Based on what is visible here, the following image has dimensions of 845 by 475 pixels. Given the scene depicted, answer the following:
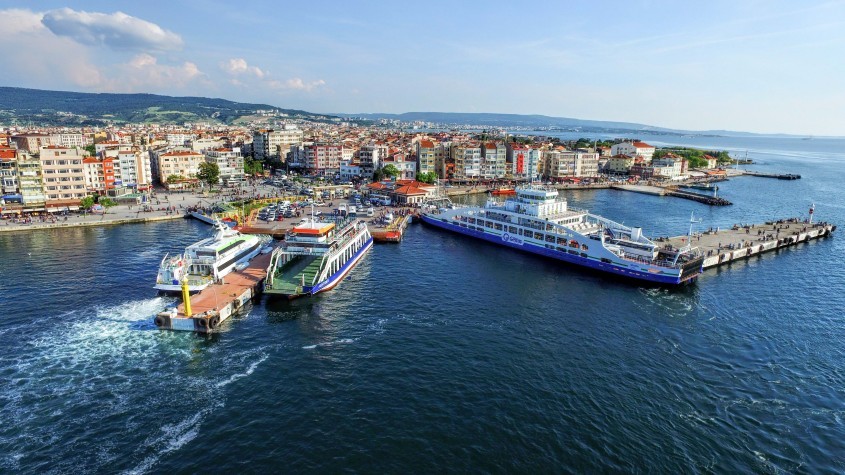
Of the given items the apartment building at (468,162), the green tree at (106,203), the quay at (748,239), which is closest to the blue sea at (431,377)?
the quay at (748,239)

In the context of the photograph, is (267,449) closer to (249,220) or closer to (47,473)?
(47,473)

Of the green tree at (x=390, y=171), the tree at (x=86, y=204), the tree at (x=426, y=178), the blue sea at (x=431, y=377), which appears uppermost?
the green tree at (x=390, y=171)

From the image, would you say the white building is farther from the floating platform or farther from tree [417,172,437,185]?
the floating platform

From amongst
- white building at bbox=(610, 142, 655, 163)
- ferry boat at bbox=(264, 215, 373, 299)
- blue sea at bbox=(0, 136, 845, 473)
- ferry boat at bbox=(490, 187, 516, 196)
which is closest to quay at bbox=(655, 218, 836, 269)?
blue sea at bbox=(0, 136, 845, 473)

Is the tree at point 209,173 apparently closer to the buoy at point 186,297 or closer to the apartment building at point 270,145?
the apartment building at point 270,145

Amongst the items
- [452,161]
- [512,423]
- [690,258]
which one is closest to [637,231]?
[690,258]
